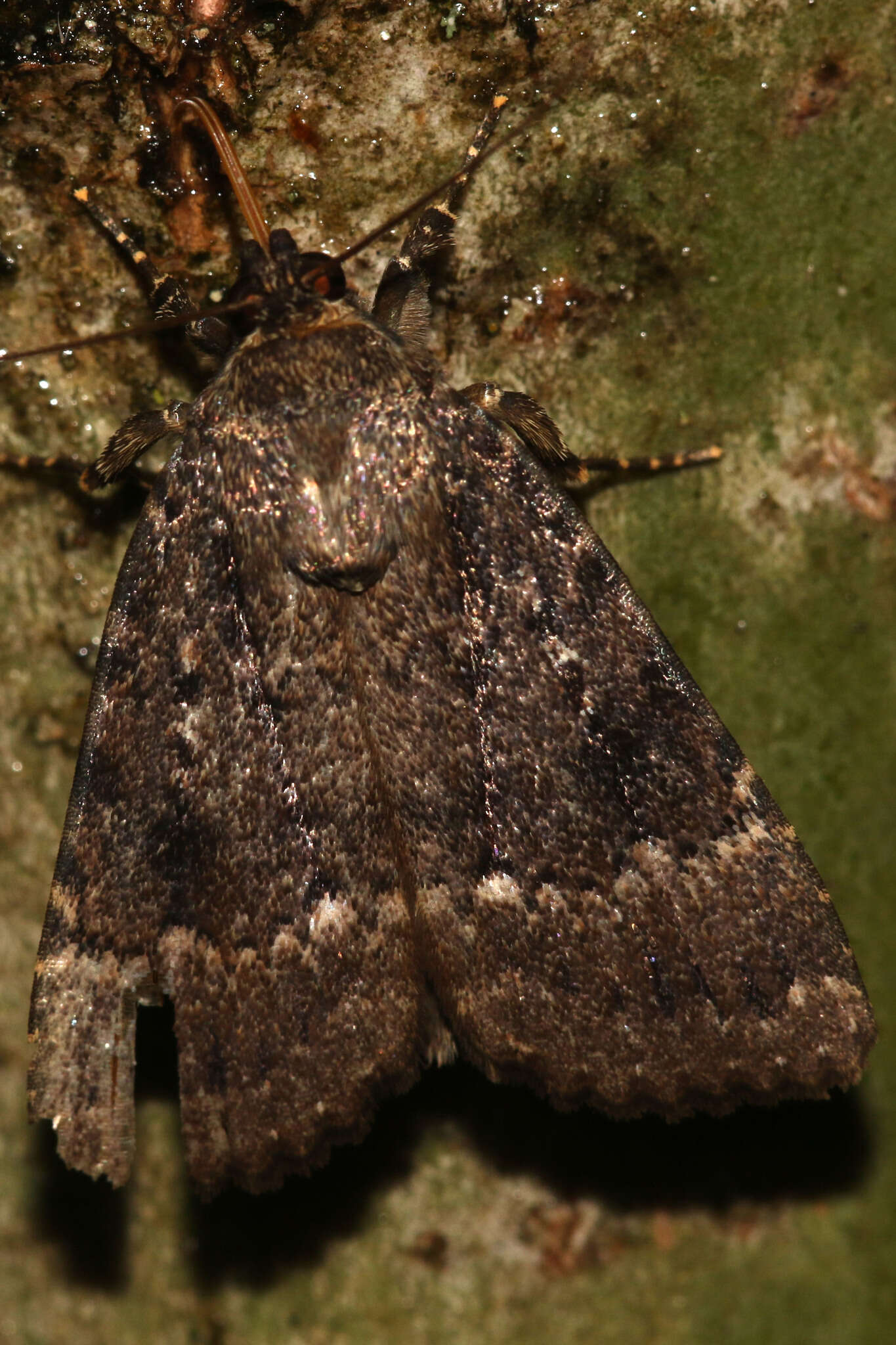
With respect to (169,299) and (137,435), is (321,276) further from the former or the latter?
(137,435)

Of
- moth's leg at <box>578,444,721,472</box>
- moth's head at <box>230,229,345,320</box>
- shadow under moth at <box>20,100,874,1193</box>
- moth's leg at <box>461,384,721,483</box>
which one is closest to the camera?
shadow under moth at <box>20,100,874,1193</box>

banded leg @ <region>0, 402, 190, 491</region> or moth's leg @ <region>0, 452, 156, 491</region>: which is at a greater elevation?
banded leg @ <region>0, 402, 190, 491</region>

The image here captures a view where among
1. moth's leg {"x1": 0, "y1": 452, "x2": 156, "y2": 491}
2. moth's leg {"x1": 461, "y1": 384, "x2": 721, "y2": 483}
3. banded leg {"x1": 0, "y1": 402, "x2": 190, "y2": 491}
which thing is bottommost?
moth's leg {"x1": 461, "y1": 384, "x2": 721, "y2": 483}

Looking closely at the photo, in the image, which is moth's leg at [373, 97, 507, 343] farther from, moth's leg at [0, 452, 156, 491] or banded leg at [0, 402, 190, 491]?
moth's leg at [0, 452, 156, 491]

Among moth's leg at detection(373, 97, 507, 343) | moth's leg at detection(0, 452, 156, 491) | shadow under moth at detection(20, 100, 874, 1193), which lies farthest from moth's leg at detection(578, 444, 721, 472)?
moth's leg at detection(0, 452, 156, 491)

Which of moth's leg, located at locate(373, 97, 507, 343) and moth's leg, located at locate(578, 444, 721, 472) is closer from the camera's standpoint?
moth's leg, located at locate(373, 97, 507, 343)

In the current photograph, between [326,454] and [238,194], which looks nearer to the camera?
[326,454]

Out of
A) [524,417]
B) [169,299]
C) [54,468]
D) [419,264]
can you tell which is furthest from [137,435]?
[524,417]

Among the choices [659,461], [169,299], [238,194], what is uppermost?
[238,194]
